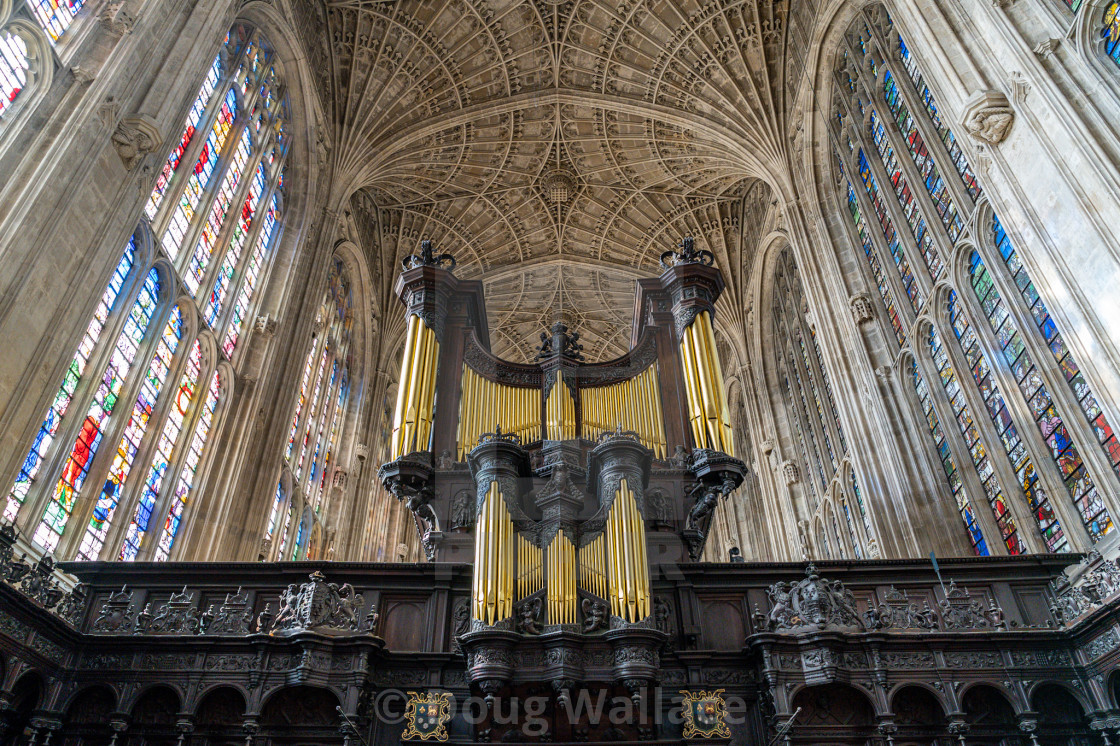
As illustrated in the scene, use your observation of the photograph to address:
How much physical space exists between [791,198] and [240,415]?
14739 mm

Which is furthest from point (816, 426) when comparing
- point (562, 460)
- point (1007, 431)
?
point (562, 460)

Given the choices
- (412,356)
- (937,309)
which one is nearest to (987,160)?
(937,309)

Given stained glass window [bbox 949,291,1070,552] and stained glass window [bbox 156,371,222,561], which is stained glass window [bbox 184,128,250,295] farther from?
stained glass window [bbox 949,291,1070,552]

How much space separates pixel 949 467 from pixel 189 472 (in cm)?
1481

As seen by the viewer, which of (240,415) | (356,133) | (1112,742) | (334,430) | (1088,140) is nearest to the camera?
(1112,742)

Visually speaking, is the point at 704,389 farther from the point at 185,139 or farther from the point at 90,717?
the point at 185,139

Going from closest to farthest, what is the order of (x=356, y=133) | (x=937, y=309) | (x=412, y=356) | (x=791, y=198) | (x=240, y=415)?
1. (x=412, y=356)
2. (x=937, y=309)
3. (x=240, y=415)
4. (x=791, y=198)
5. (x=356, y=133)

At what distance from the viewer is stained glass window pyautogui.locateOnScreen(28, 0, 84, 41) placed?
10320 millimetres

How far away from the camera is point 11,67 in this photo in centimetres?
984

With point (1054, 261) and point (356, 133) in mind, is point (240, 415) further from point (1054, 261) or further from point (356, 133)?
point (1054, 261)

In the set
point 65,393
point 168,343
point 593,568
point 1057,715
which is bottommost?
point 1057,715

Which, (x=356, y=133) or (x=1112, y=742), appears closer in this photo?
(x=1112, y=742)

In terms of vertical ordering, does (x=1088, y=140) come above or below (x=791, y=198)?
below

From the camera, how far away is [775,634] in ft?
28.5
